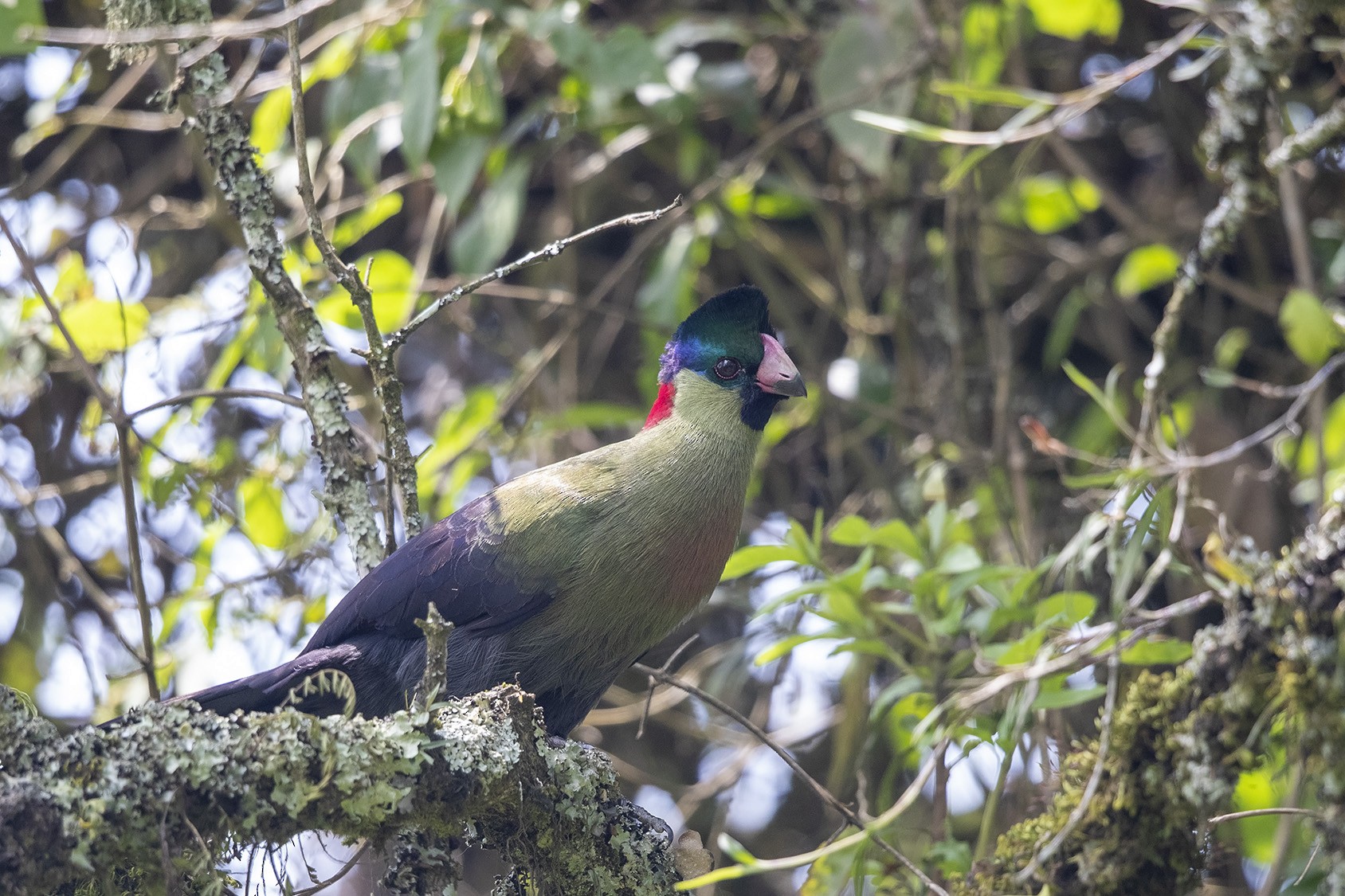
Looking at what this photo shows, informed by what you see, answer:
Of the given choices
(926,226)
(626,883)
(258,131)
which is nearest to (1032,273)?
(926,226)

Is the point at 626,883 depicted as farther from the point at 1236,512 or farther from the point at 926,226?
the point at 926,226

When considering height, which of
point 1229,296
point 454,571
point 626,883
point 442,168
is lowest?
point 1229,296

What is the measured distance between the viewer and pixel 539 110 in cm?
399

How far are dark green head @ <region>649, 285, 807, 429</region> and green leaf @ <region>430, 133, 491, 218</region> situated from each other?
829 mm

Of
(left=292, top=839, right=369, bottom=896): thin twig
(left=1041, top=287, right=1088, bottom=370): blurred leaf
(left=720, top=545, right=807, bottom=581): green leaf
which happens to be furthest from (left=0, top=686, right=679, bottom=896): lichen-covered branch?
(left=1041, top=287, right=1088, bottom=370): blurred leaf

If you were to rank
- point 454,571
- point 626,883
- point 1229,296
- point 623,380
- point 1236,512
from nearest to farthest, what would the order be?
1. point 626,883
2. point 454,571
3. point 1236,512
4. point 1229,296
5. point 623,380

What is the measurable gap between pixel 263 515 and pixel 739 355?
5.21ft

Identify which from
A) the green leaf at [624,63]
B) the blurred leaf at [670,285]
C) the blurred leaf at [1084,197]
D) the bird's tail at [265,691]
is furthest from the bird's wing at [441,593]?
the blurred leaf at [1084,197]

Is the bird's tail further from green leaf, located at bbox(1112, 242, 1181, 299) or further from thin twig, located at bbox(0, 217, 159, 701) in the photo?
green leaf, located at bbox(1112, 242, 1181, 299)

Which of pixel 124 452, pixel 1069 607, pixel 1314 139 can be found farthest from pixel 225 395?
pixel 1314 139

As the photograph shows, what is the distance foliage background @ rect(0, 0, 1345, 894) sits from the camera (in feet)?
11.7

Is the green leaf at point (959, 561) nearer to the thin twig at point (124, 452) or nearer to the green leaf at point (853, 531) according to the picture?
the green leaf at point (853, 531)

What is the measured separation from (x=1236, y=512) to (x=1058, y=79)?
5.91ft

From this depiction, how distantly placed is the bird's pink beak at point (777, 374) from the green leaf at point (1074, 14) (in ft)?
5.23
